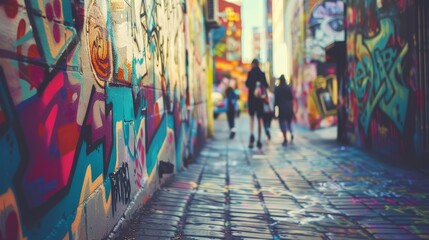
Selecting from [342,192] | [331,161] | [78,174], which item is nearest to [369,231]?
[342,192]

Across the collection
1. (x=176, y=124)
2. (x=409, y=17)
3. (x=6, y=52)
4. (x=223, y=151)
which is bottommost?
(x=223, y=151)

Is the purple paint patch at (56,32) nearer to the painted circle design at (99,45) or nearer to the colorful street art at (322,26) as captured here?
the painted circle design at (99,45)

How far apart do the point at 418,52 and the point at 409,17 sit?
58 centimetres

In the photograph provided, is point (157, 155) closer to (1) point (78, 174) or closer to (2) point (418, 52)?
(1) point (78, 174)

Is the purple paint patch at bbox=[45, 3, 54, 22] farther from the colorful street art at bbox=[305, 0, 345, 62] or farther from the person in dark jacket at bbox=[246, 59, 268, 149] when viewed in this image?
the colorful street art at bbox=[305, 0, 345, 62]

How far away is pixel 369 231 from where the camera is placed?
13.4 feet

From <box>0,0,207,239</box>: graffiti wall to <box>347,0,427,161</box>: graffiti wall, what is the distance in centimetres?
392

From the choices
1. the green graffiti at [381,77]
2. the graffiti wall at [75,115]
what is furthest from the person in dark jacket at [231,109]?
the graffiti wall at [75,115]

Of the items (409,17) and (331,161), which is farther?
(331,161)

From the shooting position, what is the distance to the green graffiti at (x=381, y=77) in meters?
7.84

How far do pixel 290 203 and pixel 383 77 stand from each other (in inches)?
174

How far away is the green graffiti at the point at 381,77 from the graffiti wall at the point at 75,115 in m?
4.17

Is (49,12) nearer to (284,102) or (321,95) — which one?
(284,102)

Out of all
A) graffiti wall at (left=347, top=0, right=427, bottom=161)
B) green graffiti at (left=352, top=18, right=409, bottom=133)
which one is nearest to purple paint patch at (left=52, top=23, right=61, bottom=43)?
graffiti wall at (left=347, top=0, right=427, bottom=161)
